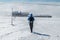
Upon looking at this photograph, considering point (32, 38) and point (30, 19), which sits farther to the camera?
point (30, 19)

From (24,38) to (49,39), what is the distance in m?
1.29

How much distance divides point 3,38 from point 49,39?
2.39 m

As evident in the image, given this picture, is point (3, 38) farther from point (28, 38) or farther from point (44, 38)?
point (44, 38)

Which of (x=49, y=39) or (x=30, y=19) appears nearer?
(x=49, y=39)

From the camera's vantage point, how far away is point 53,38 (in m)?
11.1

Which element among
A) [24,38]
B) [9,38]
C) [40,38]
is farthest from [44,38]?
[9,38]

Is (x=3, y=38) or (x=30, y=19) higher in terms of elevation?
(x=30, y=19)

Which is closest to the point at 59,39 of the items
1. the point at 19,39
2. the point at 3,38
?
the point at 19,39

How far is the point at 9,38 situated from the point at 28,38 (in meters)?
1.01

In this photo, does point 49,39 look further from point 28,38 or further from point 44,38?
point 28,38

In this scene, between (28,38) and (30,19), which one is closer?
(28,38)

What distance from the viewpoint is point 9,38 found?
438 inches

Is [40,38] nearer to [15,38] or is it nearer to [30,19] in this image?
[15,38]

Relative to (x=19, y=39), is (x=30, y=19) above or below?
above
